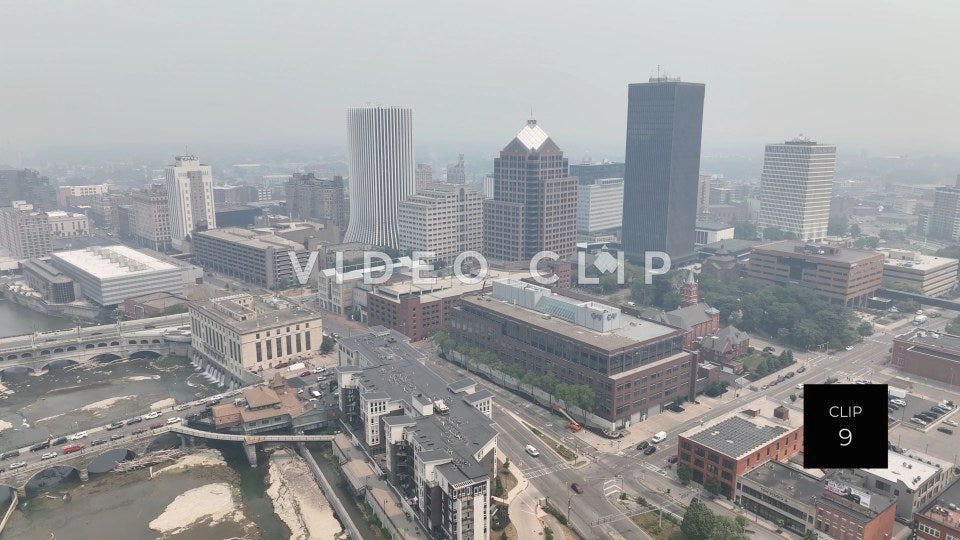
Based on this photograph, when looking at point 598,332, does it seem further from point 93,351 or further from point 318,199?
point 318,199

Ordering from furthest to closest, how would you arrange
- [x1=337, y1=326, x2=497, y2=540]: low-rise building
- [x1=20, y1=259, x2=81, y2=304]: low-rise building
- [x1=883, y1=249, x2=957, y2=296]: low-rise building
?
1. [x1=20, y1=259, x2=81, y2=304]: low-rise building
2. [x1=883, y1=249, x2=957, y2=296]: low-rise building
3. [x1=337, y1=326, x2=497, y2=540]: low-rise building

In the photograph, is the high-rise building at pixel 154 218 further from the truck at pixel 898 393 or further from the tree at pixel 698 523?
the truck at pixel 898 393

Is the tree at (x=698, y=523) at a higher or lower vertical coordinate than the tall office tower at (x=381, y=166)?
lower

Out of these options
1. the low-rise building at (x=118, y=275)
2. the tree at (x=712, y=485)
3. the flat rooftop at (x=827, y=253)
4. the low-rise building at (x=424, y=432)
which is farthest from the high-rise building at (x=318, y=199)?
the tree at (x=712, y=485)

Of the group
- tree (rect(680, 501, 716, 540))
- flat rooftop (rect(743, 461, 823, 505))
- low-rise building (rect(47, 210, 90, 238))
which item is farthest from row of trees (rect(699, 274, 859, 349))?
low-rise building (rect(47, 210, 90, 238))

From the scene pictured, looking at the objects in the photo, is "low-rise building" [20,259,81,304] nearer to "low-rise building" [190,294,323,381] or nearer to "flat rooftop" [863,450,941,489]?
"low-rise building" [190,294,323,381]
